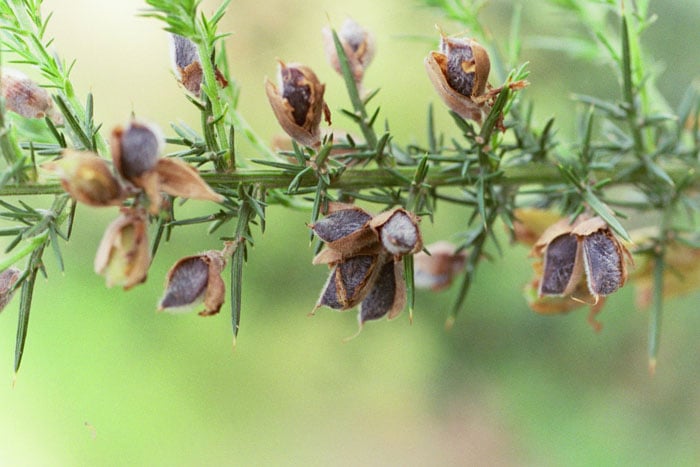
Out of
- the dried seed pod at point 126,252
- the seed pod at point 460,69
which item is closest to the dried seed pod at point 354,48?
the seed pod at point 460,69

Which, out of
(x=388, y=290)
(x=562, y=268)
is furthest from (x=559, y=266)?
(x=388, y=290)

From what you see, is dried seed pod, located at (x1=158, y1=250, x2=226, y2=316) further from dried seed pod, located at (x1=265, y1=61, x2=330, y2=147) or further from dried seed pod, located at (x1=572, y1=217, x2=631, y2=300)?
dried seed pod, located at (x1=572, y1=217, x2=631, y2=300)

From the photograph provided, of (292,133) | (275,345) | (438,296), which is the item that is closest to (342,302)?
(292,133)

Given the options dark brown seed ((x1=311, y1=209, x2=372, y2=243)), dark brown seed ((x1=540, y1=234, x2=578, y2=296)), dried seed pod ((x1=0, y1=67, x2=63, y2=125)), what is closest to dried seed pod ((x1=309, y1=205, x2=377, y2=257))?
dark brown seed ((x1=311, y1=209, x2=372, y2=243))

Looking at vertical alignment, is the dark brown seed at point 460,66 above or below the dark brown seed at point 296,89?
above

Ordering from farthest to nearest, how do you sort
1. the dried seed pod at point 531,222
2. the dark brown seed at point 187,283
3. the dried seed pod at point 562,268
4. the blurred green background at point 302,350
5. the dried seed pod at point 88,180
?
1. the blurred green background at point 302,350
2. the dried seed pod at point 531,222
3. the dried seed pod at point 562,268
4. the dark brown seed at point 187,283
5. the dried seed pod at point 88,180

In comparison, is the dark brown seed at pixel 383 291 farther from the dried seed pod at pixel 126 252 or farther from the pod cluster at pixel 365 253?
the dried seed pod at pixel 126 252

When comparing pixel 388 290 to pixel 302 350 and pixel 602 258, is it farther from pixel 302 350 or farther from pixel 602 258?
pixel 302 350
